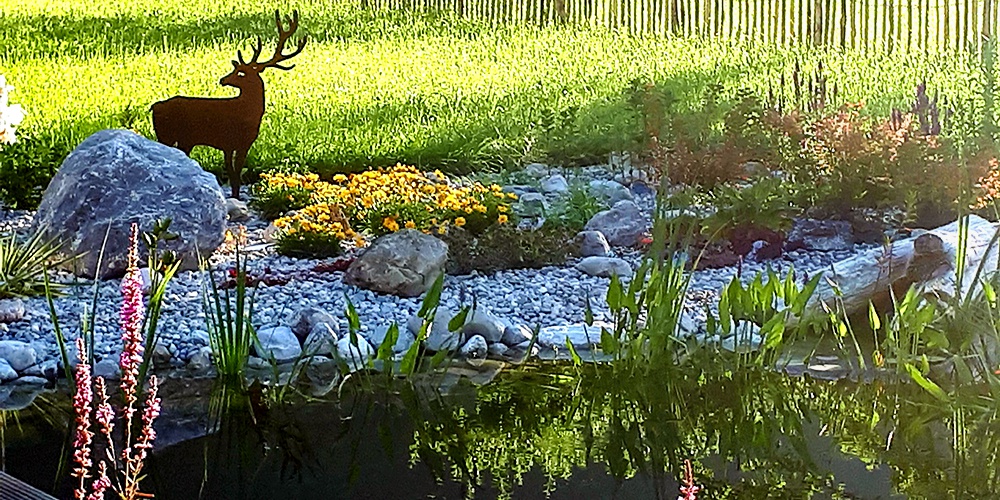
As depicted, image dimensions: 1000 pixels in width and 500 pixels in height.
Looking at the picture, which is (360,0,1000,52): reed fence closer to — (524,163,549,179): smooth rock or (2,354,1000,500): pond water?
(524,163,549,179): smooth rock

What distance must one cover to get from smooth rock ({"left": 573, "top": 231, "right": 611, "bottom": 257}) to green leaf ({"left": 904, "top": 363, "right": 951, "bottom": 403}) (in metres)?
1.81

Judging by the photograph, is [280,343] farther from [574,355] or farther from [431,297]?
[574,355]

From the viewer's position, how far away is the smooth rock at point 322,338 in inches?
151

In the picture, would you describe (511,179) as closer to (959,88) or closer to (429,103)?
(429,103)

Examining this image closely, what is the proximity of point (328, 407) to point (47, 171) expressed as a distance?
9.52 feet

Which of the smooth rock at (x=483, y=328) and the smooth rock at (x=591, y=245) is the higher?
the smooth rock at (x=591, y=245)

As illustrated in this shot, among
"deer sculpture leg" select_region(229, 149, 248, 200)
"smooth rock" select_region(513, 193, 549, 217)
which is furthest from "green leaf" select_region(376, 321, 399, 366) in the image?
"deer sculpture leg" select_region(229, 149, 248, 200)

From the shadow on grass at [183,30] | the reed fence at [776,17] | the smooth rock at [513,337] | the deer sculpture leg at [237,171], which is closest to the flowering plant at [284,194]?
the deer sculpture leg at [237,171]

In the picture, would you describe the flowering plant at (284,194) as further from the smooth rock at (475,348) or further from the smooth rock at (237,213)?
the smooth rock at (475,348)

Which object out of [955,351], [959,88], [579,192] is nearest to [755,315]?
[955,351]

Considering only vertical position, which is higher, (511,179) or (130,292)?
(130,292)

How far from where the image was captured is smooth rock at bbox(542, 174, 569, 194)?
6.00 meters

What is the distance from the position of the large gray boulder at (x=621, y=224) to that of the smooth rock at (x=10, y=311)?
217 cm

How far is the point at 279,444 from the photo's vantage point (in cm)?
312
